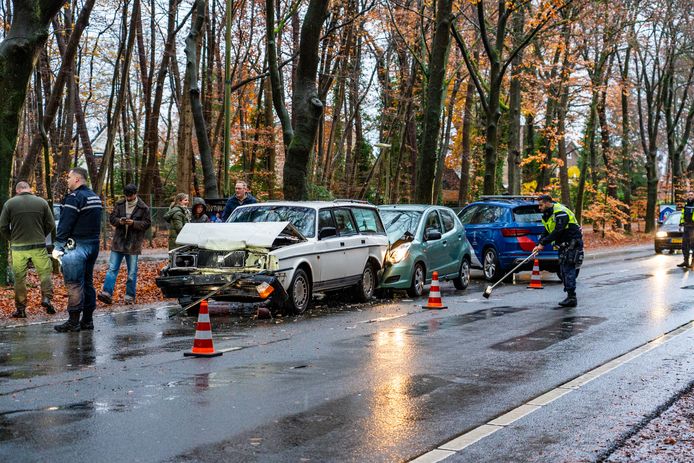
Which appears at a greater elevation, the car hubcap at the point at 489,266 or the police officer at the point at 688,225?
the police officer at the point at 688,225

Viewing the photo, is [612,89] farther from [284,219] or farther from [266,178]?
[284,219]

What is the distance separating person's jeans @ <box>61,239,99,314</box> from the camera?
471 inches

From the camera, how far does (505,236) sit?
2172 cm

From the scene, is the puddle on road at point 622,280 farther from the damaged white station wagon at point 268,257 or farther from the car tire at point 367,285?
the damaged white station wagon at point 268,257

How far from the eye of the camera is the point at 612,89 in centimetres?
4581

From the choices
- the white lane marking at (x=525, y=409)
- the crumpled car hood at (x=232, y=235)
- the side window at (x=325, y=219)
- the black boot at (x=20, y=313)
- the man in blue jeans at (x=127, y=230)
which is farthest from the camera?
the man in blue jeans at (x=127, y=230)

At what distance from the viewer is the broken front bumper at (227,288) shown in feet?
44.5

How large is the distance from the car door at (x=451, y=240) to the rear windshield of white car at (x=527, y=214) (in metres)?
2.27

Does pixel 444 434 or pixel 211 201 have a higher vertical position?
pixel 211 201

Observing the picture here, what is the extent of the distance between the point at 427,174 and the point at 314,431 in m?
20.1

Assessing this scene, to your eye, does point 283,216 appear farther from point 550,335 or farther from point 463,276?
point 463,276

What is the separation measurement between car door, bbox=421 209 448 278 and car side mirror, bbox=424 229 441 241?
3.0 inches

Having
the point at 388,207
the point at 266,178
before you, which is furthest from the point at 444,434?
the point at 266,178

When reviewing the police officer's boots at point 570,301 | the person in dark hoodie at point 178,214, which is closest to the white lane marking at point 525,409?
the police officer's boots at point 570,301
